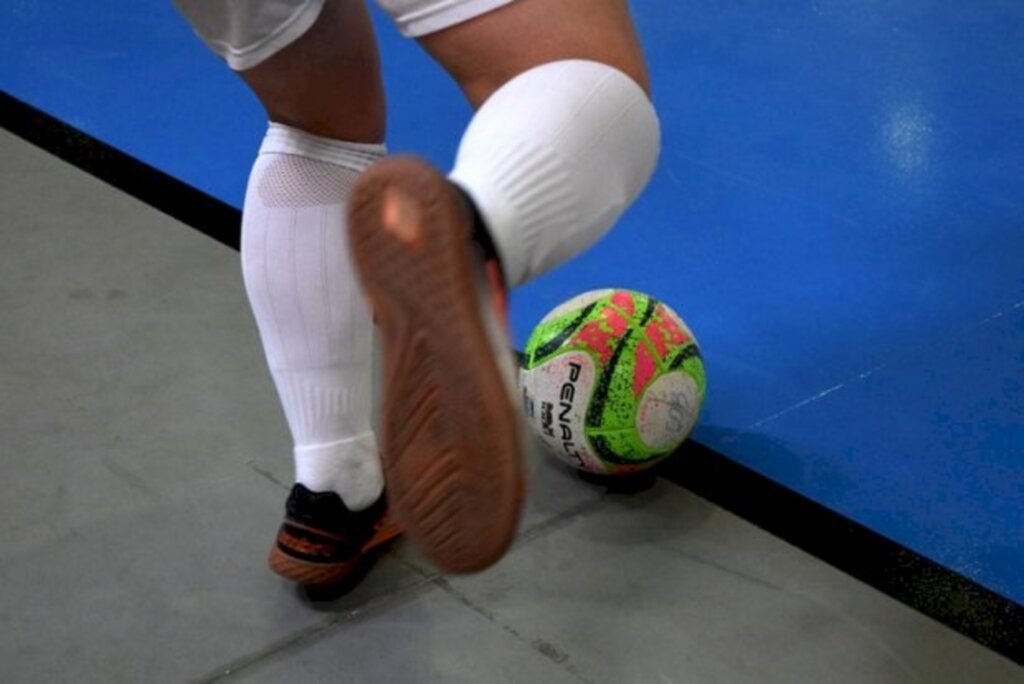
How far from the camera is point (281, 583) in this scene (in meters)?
2.04

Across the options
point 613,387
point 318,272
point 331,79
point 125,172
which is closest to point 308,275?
point 318,272

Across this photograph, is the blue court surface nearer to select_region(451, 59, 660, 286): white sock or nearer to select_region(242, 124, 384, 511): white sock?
select_region(242, 124, 384, 511): white sock

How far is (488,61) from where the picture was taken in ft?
4.19

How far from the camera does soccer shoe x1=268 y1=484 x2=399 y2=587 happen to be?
77.2 inches

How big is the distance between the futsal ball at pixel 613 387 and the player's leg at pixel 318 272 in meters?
0.29

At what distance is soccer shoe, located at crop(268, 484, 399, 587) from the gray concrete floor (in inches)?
2.0

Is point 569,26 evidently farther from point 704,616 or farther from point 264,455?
point 264,455

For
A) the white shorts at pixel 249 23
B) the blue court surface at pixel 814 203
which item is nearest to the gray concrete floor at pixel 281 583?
the blue court surface at pixel 814 203

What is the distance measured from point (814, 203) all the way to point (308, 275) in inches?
57.2

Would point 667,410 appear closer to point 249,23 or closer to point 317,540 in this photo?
point 317,540

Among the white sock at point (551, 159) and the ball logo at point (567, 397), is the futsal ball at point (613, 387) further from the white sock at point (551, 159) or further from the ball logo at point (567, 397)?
the white sock at point (551, 159)

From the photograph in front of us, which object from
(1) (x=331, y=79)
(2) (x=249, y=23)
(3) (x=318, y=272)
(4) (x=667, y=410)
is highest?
(2) (x=249, y=23)

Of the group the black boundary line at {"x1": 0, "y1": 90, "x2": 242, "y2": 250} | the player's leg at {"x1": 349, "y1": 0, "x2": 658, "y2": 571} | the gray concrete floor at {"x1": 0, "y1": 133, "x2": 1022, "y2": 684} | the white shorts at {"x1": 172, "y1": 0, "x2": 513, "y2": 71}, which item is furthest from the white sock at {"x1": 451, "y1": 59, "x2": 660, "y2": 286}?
the black boundary line at {"x1": 0, "y1": 90, "x2": 242, "y2": 250}

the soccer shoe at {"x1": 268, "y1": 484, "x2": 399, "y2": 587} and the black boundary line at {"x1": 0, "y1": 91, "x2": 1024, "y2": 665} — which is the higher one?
the soccer shoe at {"x1": 268, "y1": 484, "x2": 399, "y2": 587}
